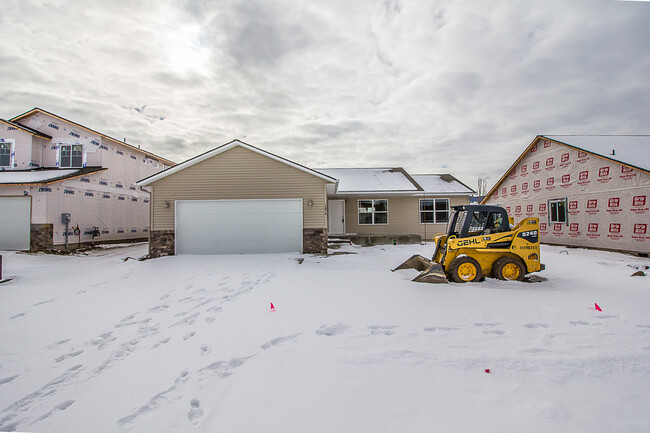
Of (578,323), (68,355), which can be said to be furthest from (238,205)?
(578,323)

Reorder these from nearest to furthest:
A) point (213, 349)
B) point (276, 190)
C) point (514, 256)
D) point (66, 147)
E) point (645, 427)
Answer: point (645, 427) → point (213, 349) → point (514, 256) → point (276, 190) → point (66, 147)

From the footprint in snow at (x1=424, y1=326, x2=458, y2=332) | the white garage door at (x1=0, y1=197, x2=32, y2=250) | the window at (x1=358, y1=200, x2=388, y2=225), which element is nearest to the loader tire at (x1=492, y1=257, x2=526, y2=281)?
the footprint in snow at (x1=424, y1=326, x2=458, y2=332)

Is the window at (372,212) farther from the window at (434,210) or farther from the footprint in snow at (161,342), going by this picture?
the footprint in snow at (161,342)

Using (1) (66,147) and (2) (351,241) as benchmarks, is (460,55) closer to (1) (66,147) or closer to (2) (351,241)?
(2) (351,241)

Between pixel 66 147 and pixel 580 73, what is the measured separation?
21.5 m

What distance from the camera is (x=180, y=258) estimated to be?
10.4 meters

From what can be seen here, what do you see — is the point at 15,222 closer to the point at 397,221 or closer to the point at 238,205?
the point at 238,205

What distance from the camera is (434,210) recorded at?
1738 cm

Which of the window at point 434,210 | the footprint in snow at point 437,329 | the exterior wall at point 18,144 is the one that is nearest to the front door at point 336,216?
the window at point 434,210

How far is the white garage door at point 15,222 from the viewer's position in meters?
12.5

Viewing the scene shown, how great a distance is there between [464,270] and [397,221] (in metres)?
10.6

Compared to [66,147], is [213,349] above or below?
below

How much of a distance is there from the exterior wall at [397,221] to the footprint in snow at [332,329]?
13.1 m

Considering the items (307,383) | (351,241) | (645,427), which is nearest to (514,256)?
(645,427)
